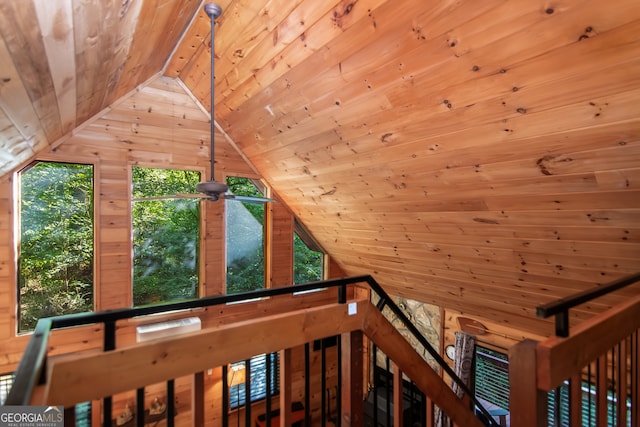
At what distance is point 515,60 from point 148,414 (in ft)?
17.7

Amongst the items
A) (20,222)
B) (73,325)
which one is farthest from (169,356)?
(20,222)

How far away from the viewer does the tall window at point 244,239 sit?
4.67 meters

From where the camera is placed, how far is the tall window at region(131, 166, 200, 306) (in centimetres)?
401

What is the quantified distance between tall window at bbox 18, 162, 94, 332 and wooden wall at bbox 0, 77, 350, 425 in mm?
100

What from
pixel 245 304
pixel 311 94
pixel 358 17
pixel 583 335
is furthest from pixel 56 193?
pixel 583 335

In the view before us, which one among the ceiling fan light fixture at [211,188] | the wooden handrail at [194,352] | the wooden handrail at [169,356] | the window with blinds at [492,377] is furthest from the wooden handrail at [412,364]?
the window with blinds at [492,377]

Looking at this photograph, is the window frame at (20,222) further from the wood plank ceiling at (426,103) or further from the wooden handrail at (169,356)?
the wooden handrail at (169,356)

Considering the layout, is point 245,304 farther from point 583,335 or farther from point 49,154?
point 583,335

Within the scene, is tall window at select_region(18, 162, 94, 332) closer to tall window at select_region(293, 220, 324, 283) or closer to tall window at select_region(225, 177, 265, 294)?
tall window at select_region(225, 177, 265, 294)

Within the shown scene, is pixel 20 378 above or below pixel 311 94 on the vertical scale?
A: below

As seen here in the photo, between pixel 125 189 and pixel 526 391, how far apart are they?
427 centimetres

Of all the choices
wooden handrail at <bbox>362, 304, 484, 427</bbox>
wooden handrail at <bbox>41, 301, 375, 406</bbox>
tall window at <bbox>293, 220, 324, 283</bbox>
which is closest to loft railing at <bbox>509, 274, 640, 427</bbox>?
wooden handrail at <bbox>362, 304, 484, 427</bbox>

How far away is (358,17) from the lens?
5.96 feet

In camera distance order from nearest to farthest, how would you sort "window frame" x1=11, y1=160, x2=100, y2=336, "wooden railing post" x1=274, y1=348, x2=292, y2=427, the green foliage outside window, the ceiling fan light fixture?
"wooden railing post" x1=274, y1=348, x2=292, y2=427 < the ceiling fan light fixture < "window frame" x1=11, y1=160, x2=100, y2=336 < the green foliage outside window
